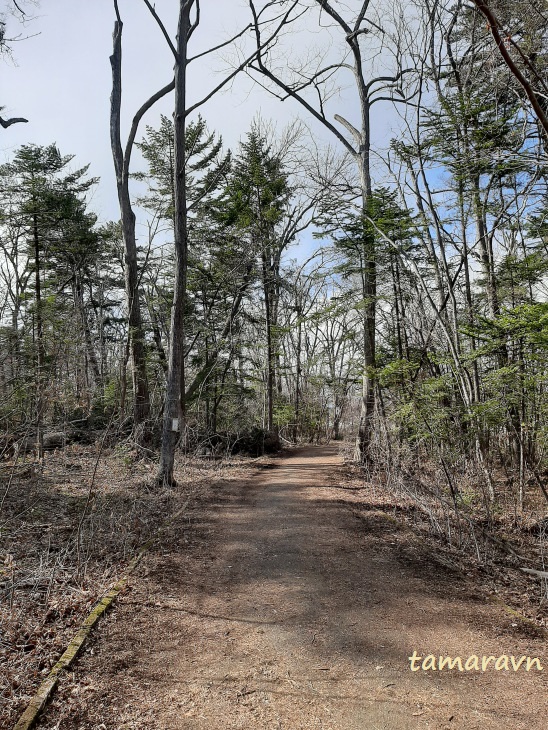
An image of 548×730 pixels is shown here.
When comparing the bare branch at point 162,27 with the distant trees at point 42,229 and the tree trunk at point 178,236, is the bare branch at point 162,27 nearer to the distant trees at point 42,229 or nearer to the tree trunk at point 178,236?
the tree trunk at point 178,236

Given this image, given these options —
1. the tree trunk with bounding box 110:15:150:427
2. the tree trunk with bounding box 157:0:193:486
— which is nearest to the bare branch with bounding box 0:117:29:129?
the tree trunk with bounding box 157:0:193:486

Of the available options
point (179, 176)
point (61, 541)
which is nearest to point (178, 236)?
point (179, 176)

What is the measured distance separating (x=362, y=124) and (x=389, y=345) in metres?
6.08

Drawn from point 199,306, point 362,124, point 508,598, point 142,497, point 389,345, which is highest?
point 362,124

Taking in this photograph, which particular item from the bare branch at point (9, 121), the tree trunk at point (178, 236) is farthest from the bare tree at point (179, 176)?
the bare branch at point (9, 121)

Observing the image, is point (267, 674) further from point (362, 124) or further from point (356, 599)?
point (362, 124)

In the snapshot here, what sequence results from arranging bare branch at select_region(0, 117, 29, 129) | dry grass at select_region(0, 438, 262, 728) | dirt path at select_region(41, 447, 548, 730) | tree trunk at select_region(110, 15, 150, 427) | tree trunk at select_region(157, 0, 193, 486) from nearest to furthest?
dirt path at select_region(41, 447, 548, 730) < dry grass at select_region(0, 438, 262, 728) < bare branch at select_region(0, 117, 29, 129) < tree trunk at select_region(157, 0, 193, 486) < tree trunk at select_region(110, 15, 150, 427)

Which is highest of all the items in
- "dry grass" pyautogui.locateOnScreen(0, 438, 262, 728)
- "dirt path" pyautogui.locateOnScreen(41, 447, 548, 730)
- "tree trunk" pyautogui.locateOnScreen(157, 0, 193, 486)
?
"tree trunk" pyautogui.locateOnScreen(157, 0, 193, 486)

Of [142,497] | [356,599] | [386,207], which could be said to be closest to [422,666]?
[356,599]

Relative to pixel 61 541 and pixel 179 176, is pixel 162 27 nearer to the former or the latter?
pixel 179 176

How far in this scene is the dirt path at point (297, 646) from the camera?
115 inches

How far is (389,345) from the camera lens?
13633 mm

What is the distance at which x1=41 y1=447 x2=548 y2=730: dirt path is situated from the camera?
9.55 feet

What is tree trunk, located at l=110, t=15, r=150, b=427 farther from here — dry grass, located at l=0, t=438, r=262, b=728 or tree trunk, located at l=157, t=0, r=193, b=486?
tree trunk, located at l=157, t=0, r=193, b=486
